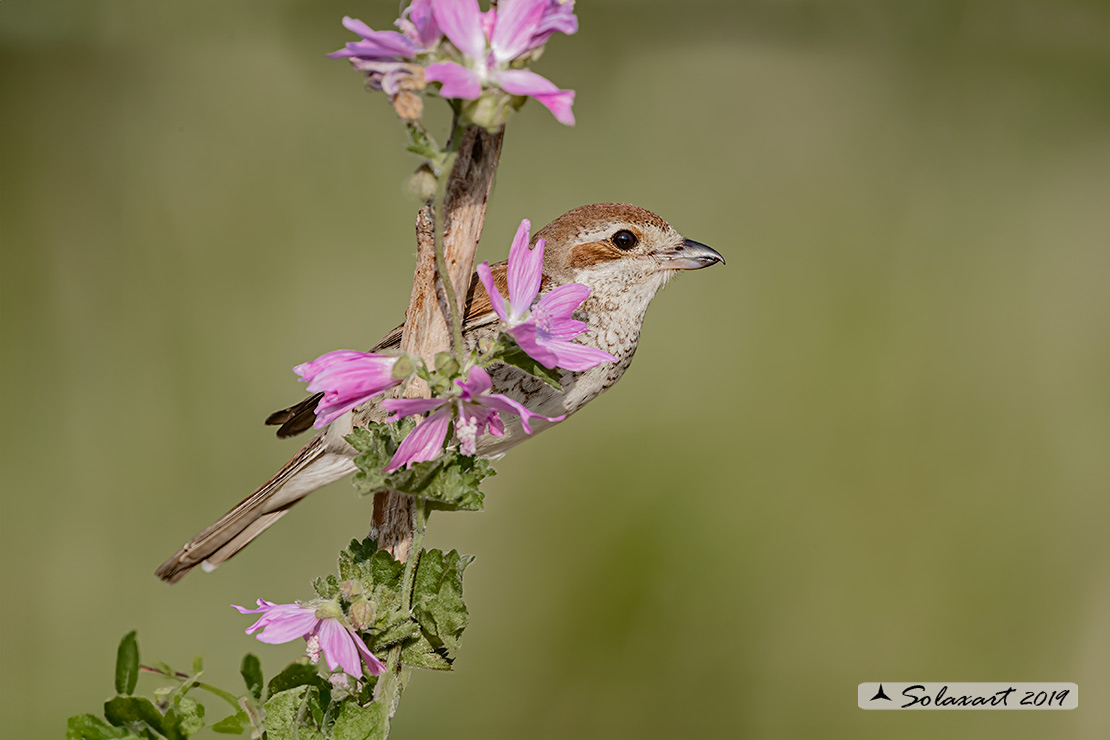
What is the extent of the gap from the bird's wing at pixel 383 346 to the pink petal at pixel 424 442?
3.17ft

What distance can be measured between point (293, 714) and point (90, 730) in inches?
12.3

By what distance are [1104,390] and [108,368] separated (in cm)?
359

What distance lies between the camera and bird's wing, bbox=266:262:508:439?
1830mm

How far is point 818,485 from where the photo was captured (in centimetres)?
323

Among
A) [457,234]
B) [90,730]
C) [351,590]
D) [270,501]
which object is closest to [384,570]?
[351,590]

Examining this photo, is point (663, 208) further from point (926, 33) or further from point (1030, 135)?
point (1030, 135)

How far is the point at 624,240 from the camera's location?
1.85 m

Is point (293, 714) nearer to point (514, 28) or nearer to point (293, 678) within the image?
point (293, 678)

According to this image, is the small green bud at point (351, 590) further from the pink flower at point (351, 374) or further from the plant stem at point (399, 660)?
the pink flower at point (351, 374)

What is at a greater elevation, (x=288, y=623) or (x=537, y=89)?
(x=537, y=89)

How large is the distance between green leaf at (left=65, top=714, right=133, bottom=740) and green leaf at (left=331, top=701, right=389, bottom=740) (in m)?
0.36

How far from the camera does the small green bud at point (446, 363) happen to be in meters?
0.84

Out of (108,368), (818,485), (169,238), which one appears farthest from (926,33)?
(108,368)

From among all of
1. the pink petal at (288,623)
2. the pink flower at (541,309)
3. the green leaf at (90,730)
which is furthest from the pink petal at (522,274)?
the green leaf at (90,730)
